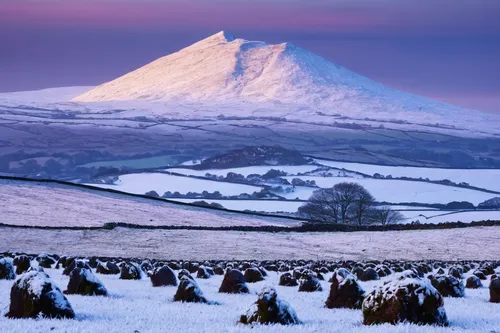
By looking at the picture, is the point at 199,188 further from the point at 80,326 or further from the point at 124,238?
the point at 80,326

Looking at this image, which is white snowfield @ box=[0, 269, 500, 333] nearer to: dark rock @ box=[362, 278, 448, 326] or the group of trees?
dark rock @ box=[362, 278, 448, 326]

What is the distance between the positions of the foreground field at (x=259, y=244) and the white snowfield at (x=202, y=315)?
27201 millimetres

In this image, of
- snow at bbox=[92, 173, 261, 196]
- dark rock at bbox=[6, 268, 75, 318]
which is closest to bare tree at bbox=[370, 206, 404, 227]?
snow at bbox=[92, 173, 261, 196]

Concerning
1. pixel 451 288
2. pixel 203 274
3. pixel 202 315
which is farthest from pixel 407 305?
pixel 203 274

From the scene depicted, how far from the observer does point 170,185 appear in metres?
163

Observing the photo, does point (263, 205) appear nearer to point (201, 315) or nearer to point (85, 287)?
point (85, 287)

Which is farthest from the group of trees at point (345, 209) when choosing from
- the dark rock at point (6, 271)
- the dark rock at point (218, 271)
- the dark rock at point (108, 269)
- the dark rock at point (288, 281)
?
the dark rock at point (6, 271)

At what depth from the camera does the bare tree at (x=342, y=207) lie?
99562 millimetres

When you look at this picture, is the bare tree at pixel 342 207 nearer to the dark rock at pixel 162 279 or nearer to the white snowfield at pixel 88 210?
the white snowfield at pixel 88 210

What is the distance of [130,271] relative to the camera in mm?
27719

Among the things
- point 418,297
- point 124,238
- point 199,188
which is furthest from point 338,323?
point 199,188

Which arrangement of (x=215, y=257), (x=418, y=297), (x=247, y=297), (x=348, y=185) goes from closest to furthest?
(x=418, y=297), (x=247, y=297), (x=215, y=257), (x=348, y=185)

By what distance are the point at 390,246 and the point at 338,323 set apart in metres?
42.0

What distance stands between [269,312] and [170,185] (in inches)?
5858
